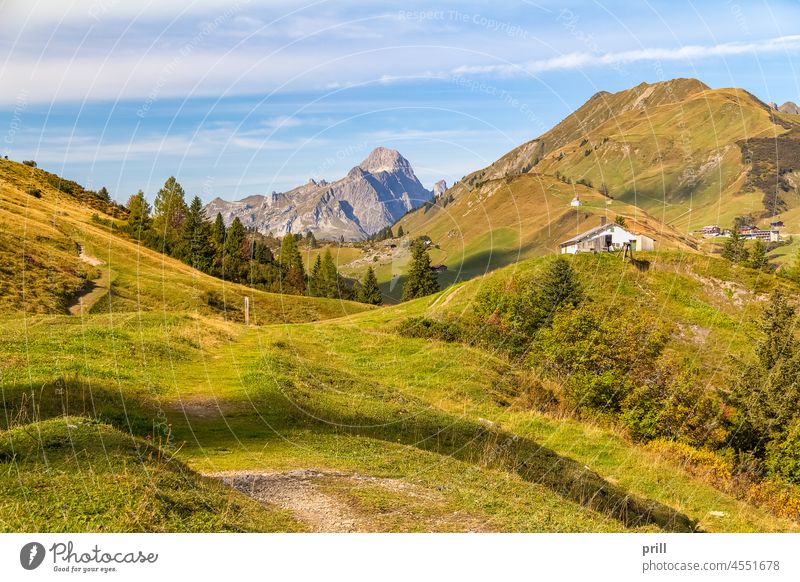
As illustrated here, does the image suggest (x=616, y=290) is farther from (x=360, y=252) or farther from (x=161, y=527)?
(x=360, y=252)

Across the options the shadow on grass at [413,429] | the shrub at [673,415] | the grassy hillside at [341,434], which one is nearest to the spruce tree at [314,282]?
the grassy hillside at [341,434]

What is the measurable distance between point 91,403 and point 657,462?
22546 mm

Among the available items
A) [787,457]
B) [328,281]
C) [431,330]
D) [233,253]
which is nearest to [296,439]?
[787,457]

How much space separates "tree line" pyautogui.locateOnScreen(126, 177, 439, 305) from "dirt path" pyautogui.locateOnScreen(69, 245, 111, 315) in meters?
35.7

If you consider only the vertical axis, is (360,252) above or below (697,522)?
above

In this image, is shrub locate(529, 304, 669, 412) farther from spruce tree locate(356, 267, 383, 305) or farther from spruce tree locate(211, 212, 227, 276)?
spruce tree locate(356, 267, 383, 305)

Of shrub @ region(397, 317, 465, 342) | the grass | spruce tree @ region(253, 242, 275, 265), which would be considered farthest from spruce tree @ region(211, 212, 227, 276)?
the grass

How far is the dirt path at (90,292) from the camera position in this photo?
212 feet

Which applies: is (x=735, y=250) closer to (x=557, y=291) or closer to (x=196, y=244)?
(x=557, y=291)

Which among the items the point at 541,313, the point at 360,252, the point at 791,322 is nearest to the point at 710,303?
the point at 791,322

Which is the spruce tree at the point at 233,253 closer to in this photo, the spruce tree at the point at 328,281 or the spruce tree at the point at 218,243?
the spruce tree at the point at 218,243

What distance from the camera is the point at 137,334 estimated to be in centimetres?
3428

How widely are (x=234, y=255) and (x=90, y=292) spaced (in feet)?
192

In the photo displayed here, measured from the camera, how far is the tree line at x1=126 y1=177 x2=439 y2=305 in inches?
4800
